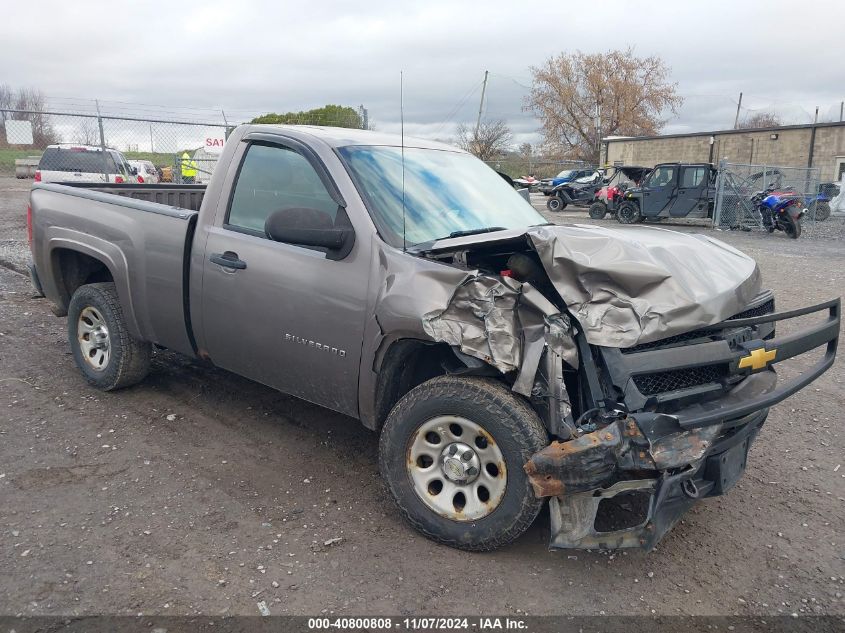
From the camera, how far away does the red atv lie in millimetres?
22656

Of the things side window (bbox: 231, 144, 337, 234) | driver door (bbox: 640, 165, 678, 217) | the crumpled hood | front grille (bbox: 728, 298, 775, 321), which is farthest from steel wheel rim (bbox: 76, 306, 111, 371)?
driver door (bbox: 640, 165, 678, 217)

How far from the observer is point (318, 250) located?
3.64 meters

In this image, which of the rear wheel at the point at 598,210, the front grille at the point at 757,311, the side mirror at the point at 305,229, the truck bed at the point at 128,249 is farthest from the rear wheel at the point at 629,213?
the side mirror at the point at 305,229

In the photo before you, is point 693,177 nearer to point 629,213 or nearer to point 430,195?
point 629,213

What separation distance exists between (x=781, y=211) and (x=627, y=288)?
57.4 feet

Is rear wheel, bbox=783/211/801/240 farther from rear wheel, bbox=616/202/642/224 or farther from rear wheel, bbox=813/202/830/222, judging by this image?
rear wheel, bbox=813/202/830/222

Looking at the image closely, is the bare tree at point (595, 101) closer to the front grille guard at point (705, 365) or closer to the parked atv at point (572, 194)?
the parked atv at point (572, 194)

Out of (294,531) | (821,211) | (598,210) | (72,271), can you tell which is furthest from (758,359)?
(821,211)

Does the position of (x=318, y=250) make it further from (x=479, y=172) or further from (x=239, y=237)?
(x=479, y=172)

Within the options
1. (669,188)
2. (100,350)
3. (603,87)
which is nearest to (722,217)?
(669,188)

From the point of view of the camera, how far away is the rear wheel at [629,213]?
21.6 metres

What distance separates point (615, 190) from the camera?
22.7m

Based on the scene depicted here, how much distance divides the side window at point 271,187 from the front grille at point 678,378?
6.18 feet

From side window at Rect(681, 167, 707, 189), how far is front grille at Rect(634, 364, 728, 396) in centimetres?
1914
